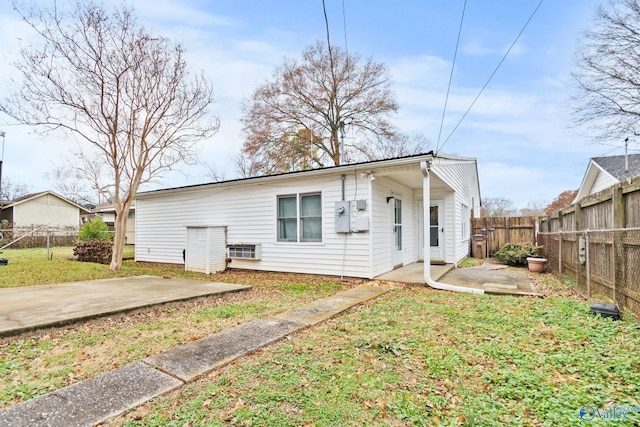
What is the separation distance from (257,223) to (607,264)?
707 cm

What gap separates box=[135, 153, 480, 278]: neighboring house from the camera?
7.12 metres

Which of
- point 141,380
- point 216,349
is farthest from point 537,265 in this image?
point 141,380

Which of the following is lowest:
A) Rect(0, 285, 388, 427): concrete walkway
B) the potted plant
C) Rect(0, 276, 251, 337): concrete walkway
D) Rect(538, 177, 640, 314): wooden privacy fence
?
Rect(0, 285, 388, 427): concrete walkway

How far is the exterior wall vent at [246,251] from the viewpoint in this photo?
847cm

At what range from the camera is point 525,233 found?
11578mm

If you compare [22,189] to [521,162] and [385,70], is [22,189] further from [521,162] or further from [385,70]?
[521,162]

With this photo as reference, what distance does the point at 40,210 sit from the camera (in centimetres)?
2414

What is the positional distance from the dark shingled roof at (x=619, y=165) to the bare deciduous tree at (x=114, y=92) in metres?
16.3

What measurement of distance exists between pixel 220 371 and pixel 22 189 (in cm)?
4348

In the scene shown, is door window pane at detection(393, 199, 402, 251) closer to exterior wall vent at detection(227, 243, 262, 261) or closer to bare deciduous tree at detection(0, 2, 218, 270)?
exterior wall vent at detection(227, 243, 262, 261)

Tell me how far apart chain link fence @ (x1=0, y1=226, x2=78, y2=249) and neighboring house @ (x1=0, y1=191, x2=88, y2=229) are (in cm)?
192

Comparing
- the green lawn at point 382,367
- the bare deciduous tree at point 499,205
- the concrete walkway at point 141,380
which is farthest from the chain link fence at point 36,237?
the bare deciduous tree at point 499,205

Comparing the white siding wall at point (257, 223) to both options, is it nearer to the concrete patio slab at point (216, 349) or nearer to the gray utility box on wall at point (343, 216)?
the gray utility box on wall at point (343, 216)

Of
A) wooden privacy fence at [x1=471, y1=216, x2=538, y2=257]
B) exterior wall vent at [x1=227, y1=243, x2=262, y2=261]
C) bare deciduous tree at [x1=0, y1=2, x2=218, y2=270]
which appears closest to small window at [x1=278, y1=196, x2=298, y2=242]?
exterior wall vent at [x1=227, y1=243, x2=262, y2=261]
